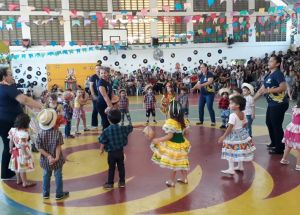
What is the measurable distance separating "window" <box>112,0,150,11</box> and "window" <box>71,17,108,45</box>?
1.29m

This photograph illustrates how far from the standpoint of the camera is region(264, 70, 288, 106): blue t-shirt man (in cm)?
555

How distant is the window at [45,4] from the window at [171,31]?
6013 mm

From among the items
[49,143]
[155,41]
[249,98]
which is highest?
[155,41]

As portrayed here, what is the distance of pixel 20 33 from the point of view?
18.8m

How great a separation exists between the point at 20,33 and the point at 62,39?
91.0 inches

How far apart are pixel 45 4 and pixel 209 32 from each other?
32.2ft

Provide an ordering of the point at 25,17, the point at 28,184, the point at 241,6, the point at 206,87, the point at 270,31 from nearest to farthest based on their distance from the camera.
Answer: the point at 28,184 → the point at 206,87 → the point at 25,17 → the point at 241,6 → the point at 270,31

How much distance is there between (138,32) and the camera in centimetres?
2014

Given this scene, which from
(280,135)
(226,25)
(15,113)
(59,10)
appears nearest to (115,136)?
(15,113)

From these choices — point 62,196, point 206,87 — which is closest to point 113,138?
point 62,196

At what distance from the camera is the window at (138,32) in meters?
19.9

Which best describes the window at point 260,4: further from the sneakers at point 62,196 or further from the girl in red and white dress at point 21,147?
the sneakers at point 62,196

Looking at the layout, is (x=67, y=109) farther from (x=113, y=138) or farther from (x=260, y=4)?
(x=260, y=4)

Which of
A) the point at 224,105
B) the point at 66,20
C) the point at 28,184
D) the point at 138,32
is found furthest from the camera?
the point at 138,32
